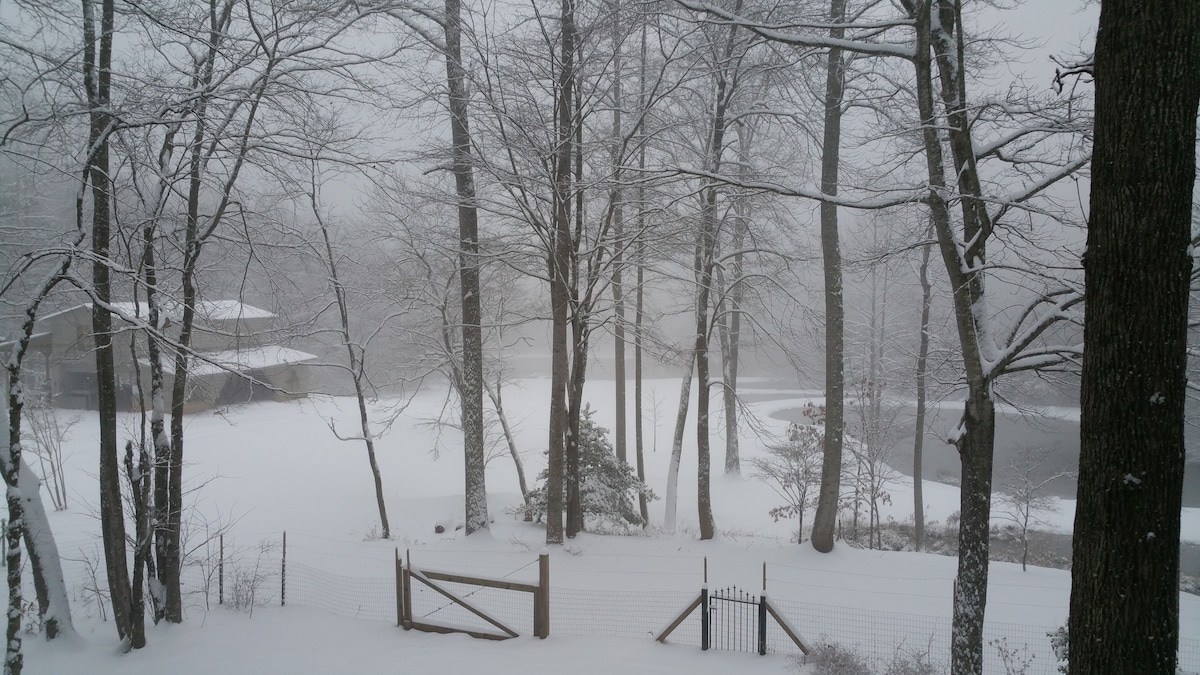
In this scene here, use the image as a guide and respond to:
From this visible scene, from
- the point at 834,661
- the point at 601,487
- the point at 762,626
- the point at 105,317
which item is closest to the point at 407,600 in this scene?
the point at 762,626

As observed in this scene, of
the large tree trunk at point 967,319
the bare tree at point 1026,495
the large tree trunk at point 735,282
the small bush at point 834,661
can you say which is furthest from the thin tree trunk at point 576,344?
the bare tree at point 1026,495

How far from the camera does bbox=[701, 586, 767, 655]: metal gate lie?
651cm

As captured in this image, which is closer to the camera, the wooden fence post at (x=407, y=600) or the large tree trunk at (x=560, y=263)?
the wooden fence post at (x=407, y=600)

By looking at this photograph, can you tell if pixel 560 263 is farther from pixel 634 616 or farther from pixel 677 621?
pixel 677 621

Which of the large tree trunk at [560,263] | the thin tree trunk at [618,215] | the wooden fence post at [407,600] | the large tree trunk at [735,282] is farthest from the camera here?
the large tree trunk at [735,282]

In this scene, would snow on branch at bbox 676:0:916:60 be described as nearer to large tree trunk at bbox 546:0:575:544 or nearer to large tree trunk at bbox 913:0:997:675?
large tree trunk at bbox 913:0:997:675

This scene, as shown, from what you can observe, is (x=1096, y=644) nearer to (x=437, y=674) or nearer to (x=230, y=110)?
(x=437, y=674)

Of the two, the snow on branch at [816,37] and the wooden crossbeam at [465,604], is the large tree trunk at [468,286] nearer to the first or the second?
the wooden crossbeam at [465,604]

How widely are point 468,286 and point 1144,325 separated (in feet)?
32.6

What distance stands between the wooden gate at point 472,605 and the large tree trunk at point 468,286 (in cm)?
397

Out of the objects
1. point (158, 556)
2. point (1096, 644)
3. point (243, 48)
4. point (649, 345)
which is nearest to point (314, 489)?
point (158, 556)

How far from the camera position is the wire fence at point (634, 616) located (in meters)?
6.71

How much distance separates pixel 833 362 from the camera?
399 inches

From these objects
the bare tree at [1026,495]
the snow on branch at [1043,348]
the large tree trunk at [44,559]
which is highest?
the snow on branch at [1043,348]
